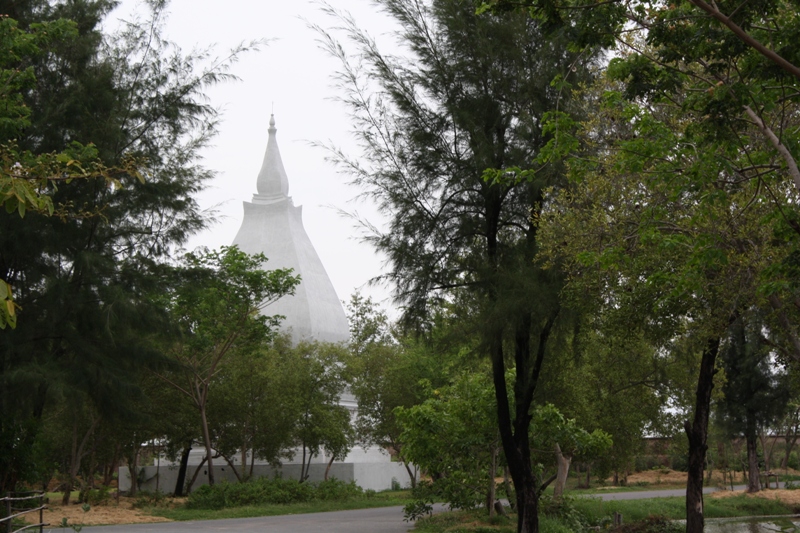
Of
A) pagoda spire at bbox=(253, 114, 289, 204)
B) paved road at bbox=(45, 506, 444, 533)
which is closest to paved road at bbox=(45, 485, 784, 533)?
paved road at bbox=(45, 506, 444, 533)

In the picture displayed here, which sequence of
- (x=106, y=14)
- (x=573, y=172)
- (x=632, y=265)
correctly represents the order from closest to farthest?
(x=573, y=172) → (x=632, y=265) → (x=106, y=14)

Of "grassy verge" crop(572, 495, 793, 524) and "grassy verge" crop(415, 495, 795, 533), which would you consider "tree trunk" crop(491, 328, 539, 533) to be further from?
"grassy verge" crop(572, 495, 793, 524)

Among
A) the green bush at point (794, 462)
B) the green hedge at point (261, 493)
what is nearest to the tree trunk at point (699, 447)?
the green hedge at point (261, 493)

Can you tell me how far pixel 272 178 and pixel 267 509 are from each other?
28.4 m

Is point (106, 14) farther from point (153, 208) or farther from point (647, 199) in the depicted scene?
point (647, 199)

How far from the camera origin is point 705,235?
8523mm

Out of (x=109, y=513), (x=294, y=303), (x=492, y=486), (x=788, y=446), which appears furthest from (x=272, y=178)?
(x=492, y=486)

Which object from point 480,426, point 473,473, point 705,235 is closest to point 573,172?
point 705,235

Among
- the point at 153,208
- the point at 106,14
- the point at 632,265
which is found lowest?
the point at 632,265

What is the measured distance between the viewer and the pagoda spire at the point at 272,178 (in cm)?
4938

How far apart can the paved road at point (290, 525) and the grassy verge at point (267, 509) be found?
1.00m

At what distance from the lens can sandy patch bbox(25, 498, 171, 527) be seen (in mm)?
20422

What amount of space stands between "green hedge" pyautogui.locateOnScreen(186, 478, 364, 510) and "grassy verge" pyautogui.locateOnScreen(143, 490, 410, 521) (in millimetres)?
418

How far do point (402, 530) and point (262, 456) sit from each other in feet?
40.6
